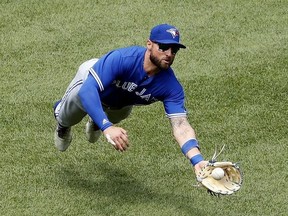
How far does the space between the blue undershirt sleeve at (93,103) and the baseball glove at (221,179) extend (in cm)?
91

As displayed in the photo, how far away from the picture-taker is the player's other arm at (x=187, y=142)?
773 cm

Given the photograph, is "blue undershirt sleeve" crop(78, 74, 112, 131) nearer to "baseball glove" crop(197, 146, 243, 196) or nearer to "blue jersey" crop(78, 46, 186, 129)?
"blue jersey" crop(78, 46, 186, 129)

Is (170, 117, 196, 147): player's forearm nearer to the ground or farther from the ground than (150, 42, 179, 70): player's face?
nearer to the ground

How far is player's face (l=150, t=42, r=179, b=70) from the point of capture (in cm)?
808

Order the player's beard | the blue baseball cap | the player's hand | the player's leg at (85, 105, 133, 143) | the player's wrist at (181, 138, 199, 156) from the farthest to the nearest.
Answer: the player's leg at (85, 105, 133, 143), the player's beard, the blue baseball cap, the player's wrist at (181, 138, 199, 156), the player's hand

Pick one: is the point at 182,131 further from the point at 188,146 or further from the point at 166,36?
the point at 166,36

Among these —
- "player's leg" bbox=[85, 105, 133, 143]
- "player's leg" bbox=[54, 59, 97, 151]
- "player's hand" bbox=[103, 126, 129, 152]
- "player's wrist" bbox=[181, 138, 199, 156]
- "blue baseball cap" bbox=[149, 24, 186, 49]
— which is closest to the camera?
"player's hand" bbox=[103, 126, 129, 152]

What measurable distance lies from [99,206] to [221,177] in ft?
5.35

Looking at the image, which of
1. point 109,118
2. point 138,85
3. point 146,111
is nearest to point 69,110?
point 109,118

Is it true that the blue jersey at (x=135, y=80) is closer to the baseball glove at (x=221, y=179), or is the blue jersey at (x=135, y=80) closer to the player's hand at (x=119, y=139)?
the player's hand at (x=119, y=139)

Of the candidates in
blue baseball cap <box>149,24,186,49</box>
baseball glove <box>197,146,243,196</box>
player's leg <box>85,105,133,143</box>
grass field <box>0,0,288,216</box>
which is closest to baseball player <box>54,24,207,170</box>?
blue baseball cap <box>149,24,186,49</box>

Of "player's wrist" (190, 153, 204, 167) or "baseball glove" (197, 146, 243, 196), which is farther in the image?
"player's wrist" (190, 153, 204, 167)

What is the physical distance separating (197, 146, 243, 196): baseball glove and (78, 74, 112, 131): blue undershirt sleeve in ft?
2.99

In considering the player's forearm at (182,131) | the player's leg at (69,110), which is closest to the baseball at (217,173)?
the player's forearm at (182,131)
